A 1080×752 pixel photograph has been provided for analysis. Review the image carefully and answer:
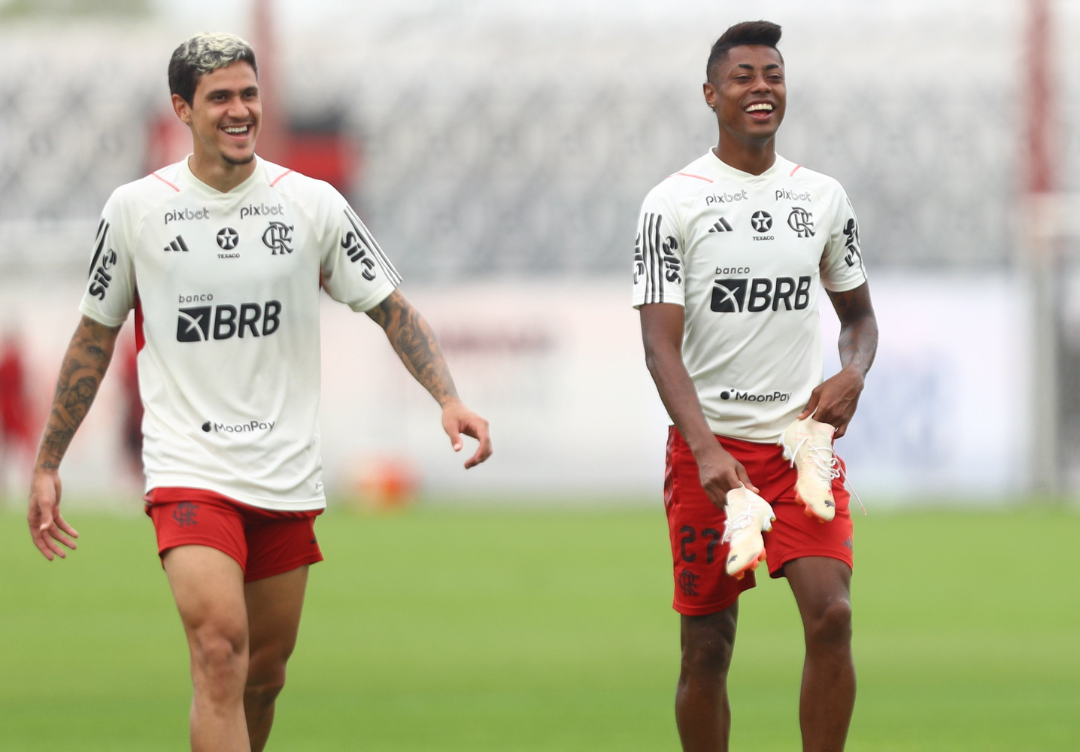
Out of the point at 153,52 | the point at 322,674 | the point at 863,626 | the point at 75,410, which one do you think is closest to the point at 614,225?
the point at 153,52

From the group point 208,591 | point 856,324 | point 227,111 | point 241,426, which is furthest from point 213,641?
point 856,324

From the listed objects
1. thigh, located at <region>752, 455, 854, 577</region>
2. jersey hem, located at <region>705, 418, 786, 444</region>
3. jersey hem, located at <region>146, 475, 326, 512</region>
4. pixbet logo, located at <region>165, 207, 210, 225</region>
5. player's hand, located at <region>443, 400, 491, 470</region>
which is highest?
pixbet logo, located at <region>165, 207, 210, 225</region>

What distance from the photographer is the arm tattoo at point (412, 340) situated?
640 centimetres

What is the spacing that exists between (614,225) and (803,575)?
961 inches

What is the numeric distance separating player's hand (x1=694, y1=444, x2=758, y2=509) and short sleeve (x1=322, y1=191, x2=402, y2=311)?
1.30m

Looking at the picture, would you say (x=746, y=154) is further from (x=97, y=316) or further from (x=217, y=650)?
(x=217, y=650)

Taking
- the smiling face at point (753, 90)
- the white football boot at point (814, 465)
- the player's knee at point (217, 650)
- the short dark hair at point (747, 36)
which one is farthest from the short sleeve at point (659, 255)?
the player's knee at point (217, 650)

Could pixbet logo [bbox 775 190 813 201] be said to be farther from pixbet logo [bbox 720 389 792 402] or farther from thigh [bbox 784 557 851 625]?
thigh [bbox 784 557 851 625]

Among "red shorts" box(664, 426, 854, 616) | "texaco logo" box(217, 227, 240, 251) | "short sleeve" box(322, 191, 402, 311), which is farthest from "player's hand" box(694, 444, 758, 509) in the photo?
"texaco logo" box(217, 227, 240, 251)

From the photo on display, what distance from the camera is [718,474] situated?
240 inches

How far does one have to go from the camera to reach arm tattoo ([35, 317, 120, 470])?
628 cm

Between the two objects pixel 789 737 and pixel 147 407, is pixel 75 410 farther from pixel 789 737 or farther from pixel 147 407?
pixel 789 737

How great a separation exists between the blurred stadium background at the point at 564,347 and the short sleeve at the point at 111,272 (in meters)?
2.82

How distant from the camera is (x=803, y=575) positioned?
620 centimetres
